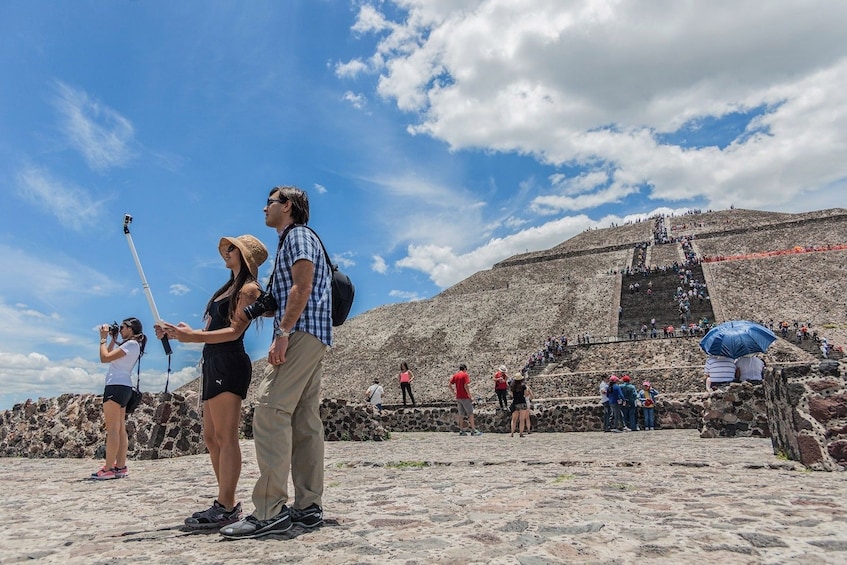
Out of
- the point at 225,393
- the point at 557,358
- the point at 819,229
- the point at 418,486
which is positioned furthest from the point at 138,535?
the point at 819,229

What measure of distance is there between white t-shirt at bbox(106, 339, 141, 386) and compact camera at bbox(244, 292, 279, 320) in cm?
356

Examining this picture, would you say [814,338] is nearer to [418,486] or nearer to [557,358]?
[557,358]

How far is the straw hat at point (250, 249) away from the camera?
377cm

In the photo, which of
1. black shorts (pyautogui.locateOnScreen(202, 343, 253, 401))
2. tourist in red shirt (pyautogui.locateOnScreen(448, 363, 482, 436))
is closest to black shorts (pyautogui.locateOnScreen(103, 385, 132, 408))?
black shorts (pyautogui.locateOnScreen(202, 343, 253, 401))

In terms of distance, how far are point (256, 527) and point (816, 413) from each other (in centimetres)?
483

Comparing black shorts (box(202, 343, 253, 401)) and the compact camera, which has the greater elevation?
the compact camera

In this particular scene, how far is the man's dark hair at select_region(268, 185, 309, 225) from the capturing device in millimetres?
3742

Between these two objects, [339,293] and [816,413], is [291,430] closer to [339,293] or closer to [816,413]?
[339,293]

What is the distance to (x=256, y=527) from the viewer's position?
3.09 meters

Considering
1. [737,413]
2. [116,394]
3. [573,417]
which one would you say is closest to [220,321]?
[116,394]

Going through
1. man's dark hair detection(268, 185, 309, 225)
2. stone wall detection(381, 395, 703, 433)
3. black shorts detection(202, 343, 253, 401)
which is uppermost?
man's dark hair detection(268, 185, 309, 225)

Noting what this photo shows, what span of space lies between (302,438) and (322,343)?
593mm

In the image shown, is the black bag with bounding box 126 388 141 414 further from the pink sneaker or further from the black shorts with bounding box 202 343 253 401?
the black shorts with bounding box 202 343 253 401

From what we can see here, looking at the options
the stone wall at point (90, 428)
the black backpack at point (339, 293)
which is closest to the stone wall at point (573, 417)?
the stone wall at point (90, 428)
